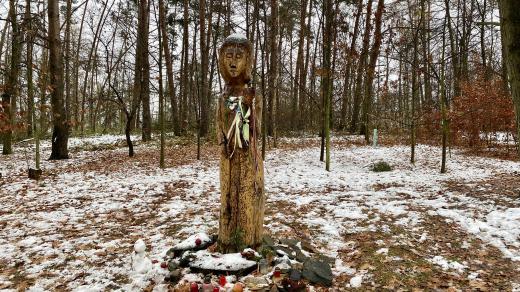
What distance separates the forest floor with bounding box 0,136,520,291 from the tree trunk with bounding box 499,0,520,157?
185 centimetres

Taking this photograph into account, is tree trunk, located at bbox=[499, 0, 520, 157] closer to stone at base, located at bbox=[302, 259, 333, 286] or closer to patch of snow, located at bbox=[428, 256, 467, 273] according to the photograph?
patch of snow, located at bbox=[428, 256, 467, 273]

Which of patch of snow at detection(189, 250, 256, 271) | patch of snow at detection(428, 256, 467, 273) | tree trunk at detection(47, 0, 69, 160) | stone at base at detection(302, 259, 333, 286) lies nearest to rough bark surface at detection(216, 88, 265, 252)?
patch of snow at detection(189, 250, 256, 271)

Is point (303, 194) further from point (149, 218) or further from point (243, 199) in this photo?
point (243, 199)

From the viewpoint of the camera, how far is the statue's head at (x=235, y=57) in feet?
11.2

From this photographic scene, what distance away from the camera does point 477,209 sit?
5.51 meters

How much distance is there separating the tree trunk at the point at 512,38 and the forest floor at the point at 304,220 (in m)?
1.85

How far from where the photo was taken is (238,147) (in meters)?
3.48

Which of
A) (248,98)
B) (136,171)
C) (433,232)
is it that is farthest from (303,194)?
(136,171)

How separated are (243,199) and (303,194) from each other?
11.9 ft

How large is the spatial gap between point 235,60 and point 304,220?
304 centimetres

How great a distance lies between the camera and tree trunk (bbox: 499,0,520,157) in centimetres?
303

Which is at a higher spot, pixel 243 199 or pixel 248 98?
pixel 248 98

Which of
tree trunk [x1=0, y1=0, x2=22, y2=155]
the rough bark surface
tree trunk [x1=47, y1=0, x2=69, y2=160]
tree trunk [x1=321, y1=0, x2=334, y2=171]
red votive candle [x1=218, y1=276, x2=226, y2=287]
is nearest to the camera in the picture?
red votive candle [x1=218, y1=276, x2=226, y2=287]

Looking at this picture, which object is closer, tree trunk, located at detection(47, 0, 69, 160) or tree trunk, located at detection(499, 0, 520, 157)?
tree trunk, located at detection(499, 0, 520, 157)
